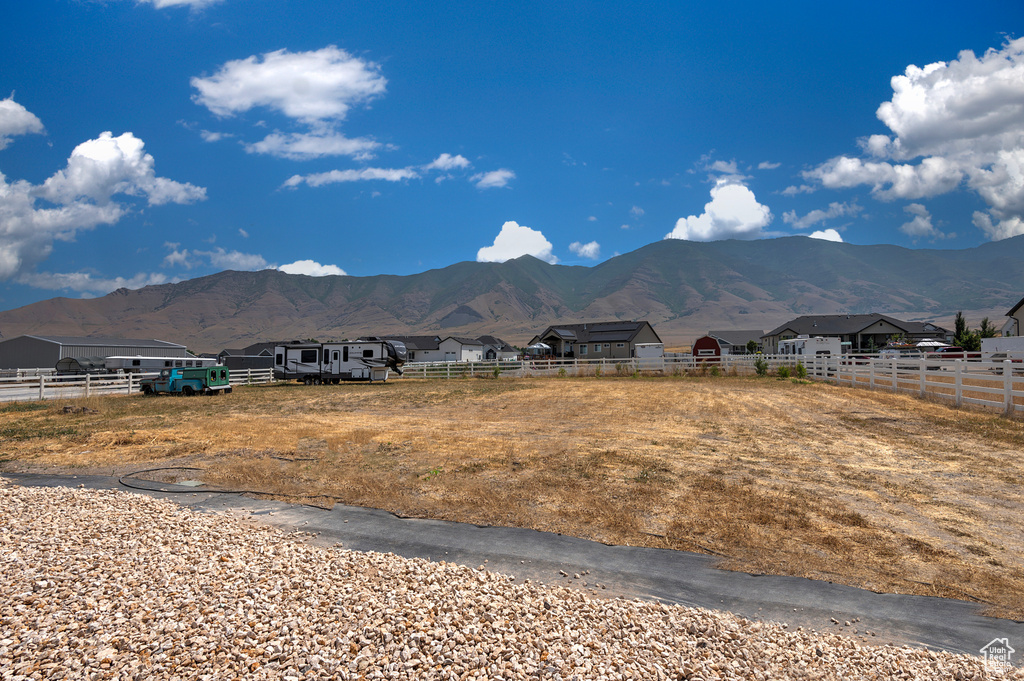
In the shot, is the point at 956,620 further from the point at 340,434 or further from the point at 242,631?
the point at 340,434

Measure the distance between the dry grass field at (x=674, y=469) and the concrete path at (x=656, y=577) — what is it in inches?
10.6

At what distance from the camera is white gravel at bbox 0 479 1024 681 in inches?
138

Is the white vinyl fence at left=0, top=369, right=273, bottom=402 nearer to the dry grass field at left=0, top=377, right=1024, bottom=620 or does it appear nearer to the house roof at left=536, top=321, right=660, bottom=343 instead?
the dry grass field at left=0, top=377, right=1024, bottom=620

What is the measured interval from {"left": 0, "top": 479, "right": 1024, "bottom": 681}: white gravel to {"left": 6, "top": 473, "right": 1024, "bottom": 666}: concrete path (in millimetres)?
281

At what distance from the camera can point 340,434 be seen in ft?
42.1

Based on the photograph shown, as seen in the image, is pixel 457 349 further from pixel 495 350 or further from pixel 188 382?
pixel 188 382

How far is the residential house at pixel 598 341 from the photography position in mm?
66812

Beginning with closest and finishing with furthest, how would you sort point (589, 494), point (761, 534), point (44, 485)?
point (761, 534), point (589, 494), point (44, 485)

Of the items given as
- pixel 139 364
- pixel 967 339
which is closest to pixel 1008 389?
pixel 967 339

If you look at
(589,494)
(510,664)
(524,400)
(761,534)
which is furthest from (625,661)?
(524,400)

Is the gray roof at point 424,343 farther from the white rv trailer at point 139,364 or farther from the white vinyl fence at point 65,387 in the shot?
the white vinyl fence at point 65,387

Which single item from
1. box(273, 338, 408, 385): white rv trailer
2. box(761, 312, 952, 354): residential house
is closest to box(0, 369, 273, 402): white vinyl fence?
box(273, 338, 408, 385): white rv trailer

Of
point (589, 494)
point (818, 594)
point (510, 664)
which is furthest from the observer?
point (589, 494)

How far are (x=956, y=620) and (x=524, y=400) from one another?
1727 centimetres
